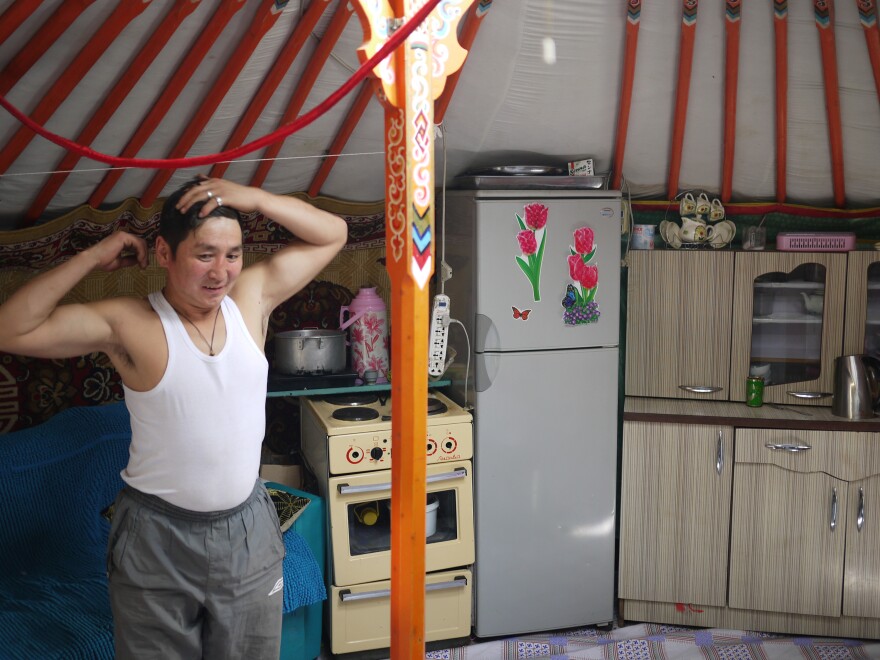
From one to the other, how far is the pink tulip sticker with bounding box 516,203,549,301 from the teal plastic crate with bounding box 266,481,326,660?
3.85 feet

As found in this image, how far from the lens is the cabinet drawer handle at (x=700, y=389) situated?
3805mm

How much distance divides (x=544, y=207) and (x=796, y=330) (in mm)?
1275

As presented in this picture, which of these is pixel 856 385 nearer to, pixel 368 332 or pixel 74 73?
pixel 368 332

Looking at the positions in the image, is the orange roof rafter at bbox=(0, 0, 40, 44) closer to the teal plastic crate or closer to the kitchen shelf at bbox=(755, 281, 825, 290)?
the teal plastic crate

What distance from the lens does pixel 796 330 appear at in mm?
3820

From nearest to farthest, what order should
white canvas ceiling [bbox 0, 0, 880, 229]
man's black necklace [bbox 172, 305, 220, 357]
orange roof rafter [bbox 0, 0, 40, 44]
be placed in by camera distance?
man's black necklace [bbox 172, 305, 220, 357] < orange roof rafter [bbox 0, 0, 40, 44] < white canvas ceiling [bbox 0, 0, 880, 229]

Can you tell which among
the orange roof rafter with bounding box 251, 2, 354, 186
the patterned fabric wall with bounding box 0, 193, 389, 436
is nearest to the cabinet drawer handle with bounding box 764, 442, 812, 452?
the patterned fabric wall with bounding box 0, 193, 389, 436

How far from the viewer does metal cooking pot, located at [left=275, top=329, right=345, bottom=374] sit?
3.54 meters

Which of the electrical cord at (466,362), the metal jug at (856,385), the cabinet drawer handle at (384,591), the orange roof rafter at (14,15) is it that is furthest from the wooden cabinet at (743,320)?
the orange roof rafter at (14,15)

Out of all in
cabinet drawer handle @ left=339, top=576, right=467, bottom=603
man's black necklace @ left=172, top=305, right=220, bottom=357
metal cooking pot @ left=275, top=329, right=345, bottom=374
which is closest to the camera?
man's black necklace @ left=172, top=305, right=220, bottom=357

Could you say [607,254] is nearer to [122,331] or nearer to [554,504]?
[554,504]

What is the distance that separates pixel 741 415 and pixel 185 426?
2.44 meters

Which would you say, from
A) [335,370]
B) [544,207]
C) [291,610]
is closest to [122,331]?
[291,610]

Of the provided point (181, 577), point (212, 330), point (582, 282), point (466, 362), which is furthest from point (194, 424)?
point (582, 282)
